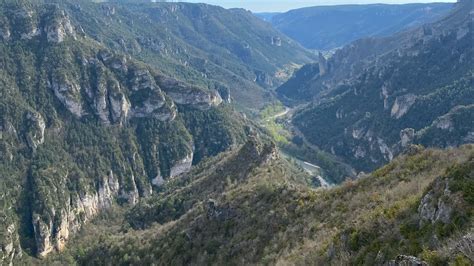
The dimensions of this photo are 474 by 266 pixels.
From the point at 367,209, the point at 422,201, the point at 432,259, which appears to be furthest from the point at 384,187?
the point at 432,259

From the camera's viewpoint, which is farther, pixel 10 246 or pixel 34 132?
pixel 34 132

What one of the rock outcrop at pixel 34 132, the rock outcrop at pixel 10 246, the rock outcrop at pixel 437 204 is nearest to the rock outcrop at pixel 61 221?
the rock outcrop at pixel 10 246

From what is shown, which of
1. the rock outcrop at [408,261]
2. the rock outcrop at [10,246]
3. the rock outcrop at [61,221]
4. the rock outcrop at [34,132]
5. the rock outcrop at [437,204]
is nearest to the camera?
the rock outcrop at [408,261]

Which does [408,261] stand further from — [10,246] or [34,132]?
[34,132]

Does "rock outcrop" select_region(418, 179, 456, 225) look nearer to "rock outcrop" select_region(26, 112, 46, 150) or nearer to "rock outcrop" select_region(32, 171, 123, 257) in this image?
"rock outcrop" select_region(32, 171, 123, 257)

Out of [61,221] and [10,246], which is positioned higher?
[10,246]

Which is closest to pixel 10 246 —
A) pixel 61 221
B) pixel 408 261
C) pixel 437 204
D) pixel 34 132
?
pixel 61 221

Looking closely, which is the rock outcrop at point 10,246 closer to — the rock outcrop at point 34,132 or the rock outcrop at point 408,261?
the rock outcrop at point 34,132

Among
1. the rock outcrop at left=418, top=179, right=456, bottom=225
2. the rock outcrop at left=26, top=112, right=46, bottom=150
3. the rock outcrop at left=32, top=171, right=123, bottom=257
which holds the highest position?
the rock outcrop at left=418, top=179, right=456, bottom=225

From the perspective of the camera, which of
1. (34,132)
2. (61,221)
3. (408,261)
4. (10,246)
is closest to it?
(408,261)

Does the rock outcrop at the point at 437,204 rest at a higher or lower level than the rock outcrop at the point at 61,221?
higher

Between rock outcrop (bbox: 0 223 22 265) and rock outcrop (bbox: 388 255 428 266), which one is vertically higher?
rock outcrop (bbox: 388 255 428 266)

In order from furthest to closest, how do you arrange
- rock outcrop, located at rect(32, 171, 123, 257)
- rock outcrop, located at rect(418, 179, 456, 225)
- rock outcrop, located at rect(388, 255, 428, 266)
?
rock outcrop, located at rect(32, 171, 123, 257)
rock outcrop, located at rect(418, 179, 456, 225)
rock outcrop, located at rect(388, 255, 428, 266)

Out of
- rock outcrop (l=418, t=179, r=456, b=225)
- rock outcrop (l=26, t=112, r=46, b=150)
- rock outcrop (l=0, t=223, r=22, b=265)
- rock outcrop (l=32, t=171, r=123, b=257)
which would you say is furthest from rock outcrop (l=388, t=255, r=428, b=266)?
rock outcrop (l=26, t=112, r=46, b=150)
